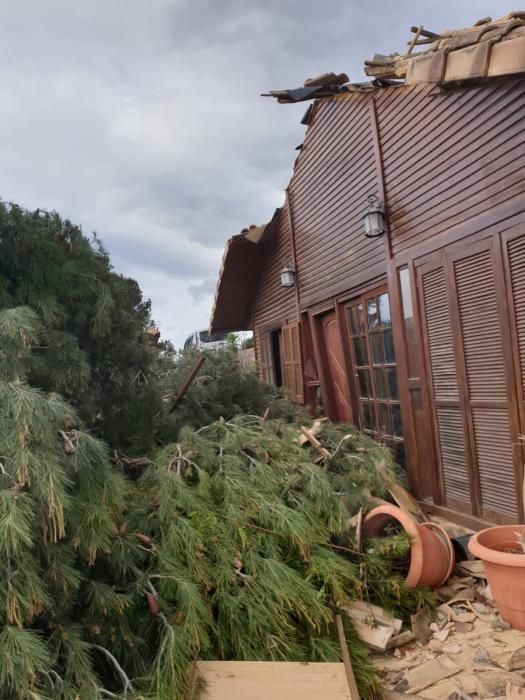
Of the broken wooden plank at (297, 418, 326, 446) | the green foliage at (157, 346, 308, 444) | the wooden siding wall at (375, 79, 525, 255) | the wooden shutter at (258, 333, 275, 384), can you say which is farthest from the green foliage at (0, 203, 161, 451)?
the wooden shutter at (258, 333, 275, 384)

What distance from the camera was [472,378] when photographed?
3832 mm

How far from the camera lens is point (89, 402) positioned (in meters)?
3.44

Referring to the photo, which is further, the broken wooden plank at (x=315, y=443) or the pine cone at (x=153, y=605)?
the broken wooden plank at (x=315, y=443)

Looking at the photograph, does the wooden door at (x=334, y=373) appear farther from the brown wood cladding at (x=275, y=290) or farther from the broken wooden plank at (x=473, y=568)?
the broken wooden plank at (x=473, y=568)

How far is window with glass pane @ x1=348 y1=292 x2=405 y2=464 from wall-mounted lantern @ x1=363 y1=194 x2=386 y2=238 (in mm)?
595

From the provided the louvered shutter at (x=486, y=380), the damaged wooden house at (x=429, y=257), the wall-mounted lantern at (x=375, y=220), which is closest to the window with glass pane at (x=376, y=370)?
the damaged wooden house at (x=429, y=257)

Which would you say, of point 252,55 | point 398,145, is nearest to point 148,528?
point 398,145

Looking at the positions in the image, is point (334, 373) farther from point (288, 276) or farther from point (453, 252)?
point (453, 252)

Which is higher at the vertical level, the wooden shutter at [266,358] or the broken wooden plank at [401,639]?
the wooden shutter at [266,358]

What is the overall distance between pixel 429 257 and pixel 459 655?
110 inches

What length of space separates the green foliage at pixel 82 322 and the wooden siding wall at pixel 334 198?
2.43 meters

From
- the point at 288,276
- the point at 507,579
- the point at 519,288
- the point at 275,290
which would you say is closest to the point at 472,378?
the point at 519,288

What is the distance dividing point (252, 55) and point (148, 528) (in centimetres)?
531

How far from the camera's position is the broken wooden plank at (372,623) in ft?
9.09
